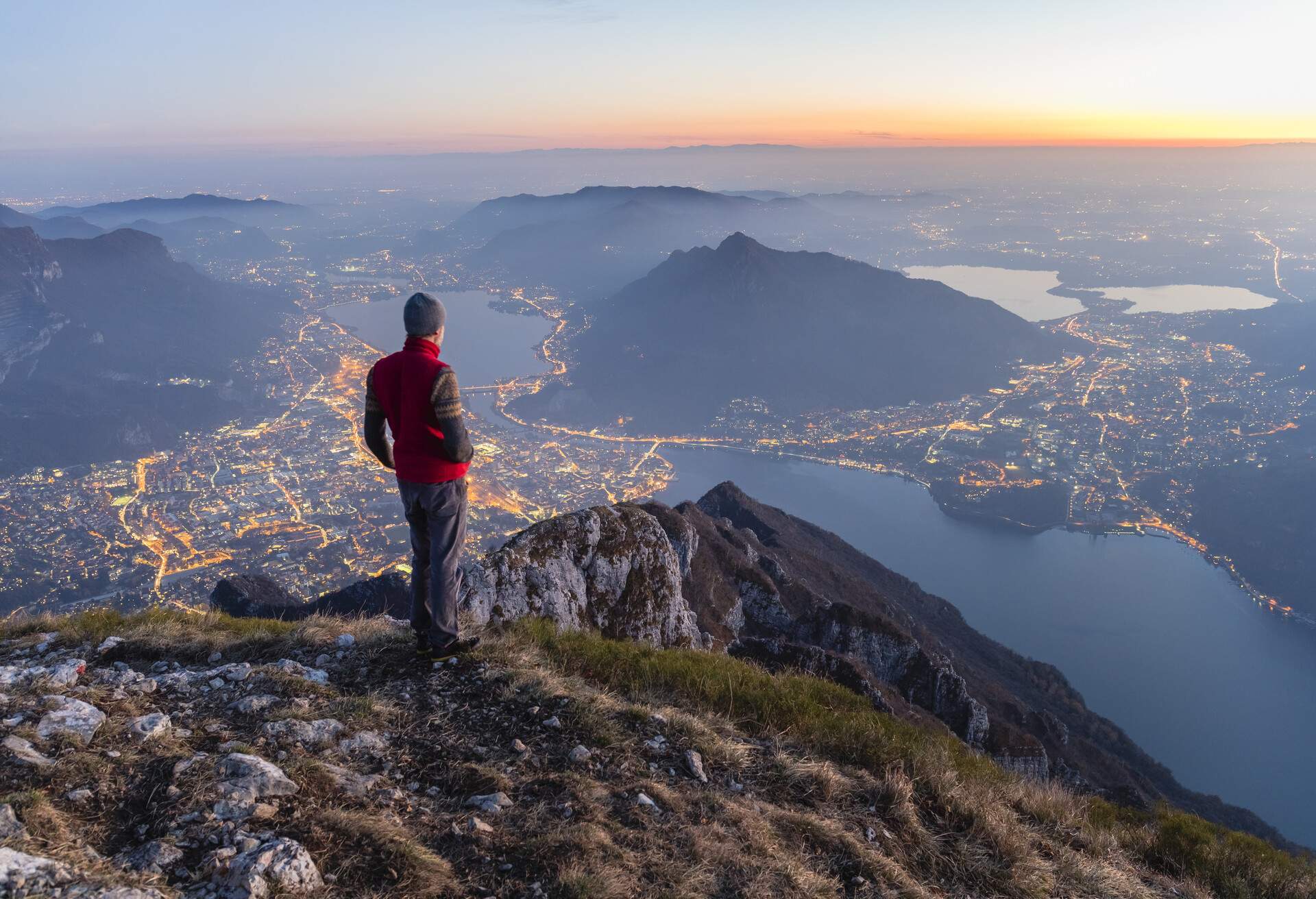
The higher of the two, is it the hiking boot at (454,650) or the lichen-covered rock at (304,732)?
the lichen-covered rock at (304,732)

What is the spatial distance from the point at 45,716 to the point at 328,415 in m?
147

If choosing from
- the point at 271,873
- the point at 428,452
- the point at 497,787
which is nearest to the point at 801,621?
the point at 428,452

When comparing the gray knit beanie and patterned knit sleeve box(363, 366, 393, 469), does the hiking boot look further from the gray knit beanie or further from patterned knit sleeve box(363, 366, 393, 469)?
the gray knit beanie

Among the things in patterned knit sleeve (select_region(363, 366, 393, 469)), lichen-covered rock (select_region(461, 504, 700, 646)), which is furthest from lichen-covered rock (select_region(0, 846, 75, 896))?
lichen-covered rock (select_region(461, 504, 700, 646))

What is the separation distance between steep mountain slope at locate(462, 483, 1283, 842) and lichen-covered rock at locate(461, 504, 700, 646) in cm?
5

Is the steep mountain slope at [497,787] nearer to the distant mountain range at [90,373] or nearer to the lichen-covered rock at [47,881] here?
the lichen-covered rock at [47,881]

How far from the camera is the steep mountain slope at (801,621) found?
20.8 m

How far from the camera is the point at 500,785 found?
15.4 ft

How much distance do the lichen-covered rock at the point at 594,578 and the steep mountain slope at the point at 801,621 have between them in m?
0.05

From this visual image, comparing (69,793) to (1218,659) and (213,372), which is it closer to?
(1218,659)

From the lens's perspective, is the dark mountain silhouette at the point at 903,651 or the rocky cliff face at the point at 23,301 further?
the rocky cliff face at the point at 23,301

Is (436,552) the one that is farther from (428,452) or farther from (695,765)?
(695,765)

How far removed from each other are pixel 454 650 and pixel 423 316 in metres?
3.49

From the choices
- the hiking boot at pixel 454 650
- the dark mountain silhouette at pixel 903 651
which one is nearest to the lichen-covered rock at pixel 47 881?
the hiking boot at pixel 454 650
